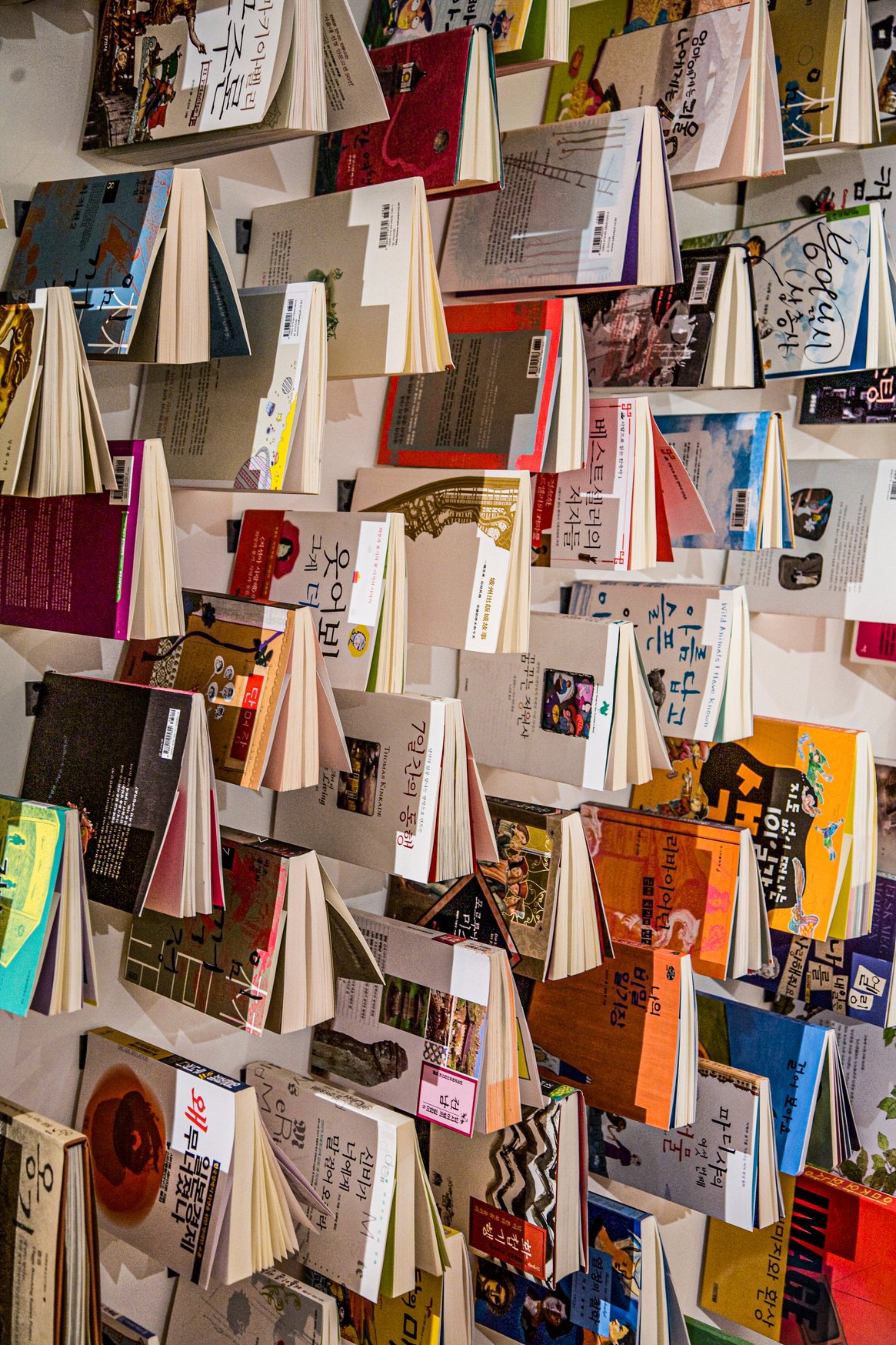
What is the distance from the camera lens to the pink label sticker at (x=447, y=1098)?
1208 millimetres

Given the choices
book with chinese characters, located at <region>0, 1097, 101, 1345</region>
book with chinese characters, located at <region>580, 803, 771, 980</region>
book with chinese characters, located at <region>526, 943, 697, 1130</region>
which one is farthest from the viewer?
book with chinese characters, located at <region>580, 803, 771, 980</region>

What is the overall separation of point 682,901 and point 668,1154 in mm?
333

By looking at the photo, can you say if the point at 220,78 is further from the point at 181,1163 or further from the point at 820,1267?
the point at 820,1267

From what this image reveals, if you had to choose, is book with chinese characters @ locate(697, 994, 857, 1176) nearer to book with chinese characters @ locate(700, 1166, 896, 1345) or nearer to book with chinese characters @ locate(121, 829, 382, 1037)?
book with chinese characters @ locate(700, 1166, 896, 1345)

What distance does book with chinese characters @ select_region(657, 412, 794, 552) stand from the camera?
4.62ft

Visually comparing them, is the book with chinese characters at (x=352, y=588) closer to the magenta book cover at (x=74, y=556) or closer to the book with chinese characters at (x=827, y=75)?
the magenta book cover at (x=74, y=556)

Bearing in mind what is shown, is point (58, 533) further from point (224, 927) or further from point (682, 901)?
→ point (682, 901)

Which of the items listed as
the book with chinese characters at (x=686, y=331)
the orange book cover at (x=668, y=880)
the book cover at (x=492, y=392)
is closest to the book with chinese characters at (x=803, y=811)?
the orange book cover at (x=668, y=880)

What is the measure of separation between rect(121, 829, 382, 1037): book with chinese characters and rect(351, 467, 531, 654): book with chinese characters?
257 millimetres

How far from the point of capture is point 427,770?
110 centimetres

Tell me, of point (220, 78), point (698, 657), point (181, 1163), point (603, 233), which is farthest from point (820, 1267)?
point (220, 78)

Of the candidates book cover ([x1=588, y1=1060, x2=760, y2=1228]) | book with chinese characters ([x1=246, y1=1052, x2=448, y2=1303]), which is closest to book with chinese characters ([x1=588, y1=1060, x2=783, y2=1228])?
book cover ([x1=588, y1=1060, x2=760, y2=1228])

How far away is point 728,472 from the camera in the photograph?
1.43m

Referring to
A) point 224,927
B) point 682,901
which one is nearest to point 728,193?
point 682,901
